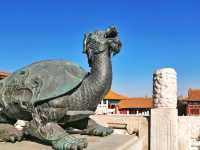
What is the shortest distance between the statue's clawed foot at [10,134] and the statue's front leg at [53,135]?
0.09 m

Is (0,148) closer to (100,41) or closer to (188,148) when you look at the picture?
(100,41)

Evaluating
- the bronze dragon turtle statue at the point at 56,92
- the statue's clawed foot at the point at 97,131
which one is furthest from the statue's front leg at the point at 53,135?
the statue's clawed foot at the point at 97,131

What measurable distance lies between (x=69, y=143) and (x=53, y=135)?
208 mm

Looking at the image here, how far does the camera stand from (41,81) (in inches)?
115

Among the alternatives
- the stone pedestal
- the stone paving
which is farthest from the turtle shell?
the stone pedestal

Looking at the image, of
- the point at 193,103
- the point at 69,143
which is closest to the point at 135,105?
the point at 193,103

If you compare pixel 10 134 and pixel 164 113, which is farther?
pixel 164 113

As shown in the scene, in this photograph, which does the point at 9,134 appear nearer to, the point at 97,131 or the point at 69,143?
the point at 69,143

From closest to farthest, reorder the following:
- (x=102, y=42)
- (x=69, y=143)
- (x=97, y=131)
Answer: (x=69, y=143) < (x=102, y=42) < (x=97, y=131)

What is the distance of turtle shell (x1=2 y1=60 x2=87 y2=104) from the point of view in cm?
281

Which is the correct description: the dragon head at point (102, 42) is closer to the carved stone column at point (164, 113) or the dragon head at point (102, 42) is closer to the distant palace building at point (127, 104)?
the carved stone column at point (164, 113)

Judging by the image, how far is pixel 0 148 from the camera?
2.59m

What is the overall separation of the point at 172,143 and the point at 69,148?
10.9ft

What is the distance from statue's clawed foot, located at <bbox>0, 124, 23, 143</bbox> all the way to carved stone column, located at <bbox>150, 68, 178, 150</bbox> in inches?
118
